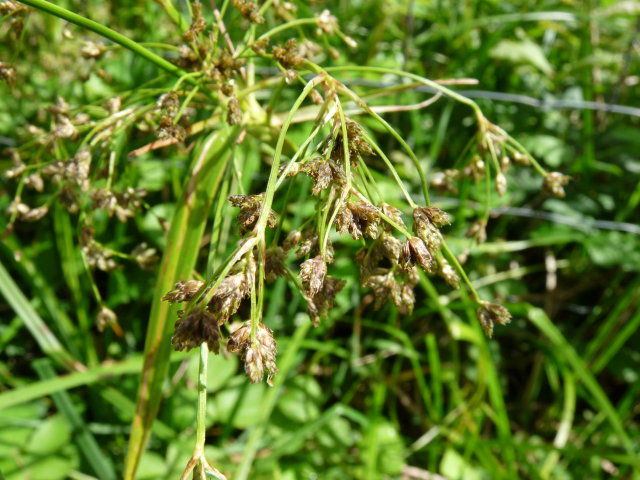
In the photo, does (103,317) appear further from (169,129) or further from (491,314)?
(491,314)

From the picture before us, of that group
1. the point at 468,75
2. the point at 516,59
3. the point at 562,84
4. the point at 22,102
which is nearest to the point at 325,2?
the point at 468,75

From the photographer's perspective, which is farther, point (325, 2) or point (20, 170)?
point (325, 2)

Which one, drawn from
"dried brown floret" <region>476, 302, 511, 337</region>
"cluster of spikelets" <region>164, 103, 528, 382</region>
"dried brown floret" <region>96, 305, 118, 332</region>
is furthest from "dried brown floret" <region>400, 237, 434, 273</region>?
"dried brown floret" <region>96, 305, 118, 332</region>

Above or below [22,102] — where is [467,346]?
below

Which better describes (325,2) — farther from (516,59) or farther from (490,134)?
(490,134)

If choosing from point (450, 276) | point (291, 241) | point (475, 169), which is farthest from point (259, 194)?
point (475, 169)

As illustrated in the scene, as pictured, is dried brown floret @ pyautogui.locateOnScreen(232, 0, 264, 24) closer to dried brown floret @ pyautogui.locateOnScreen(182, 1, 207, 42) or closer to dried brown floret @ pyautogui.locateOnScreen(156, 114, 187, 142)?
dried brown floret @ pyautogui.locateOnScreen(182, 1, 207, 42)
